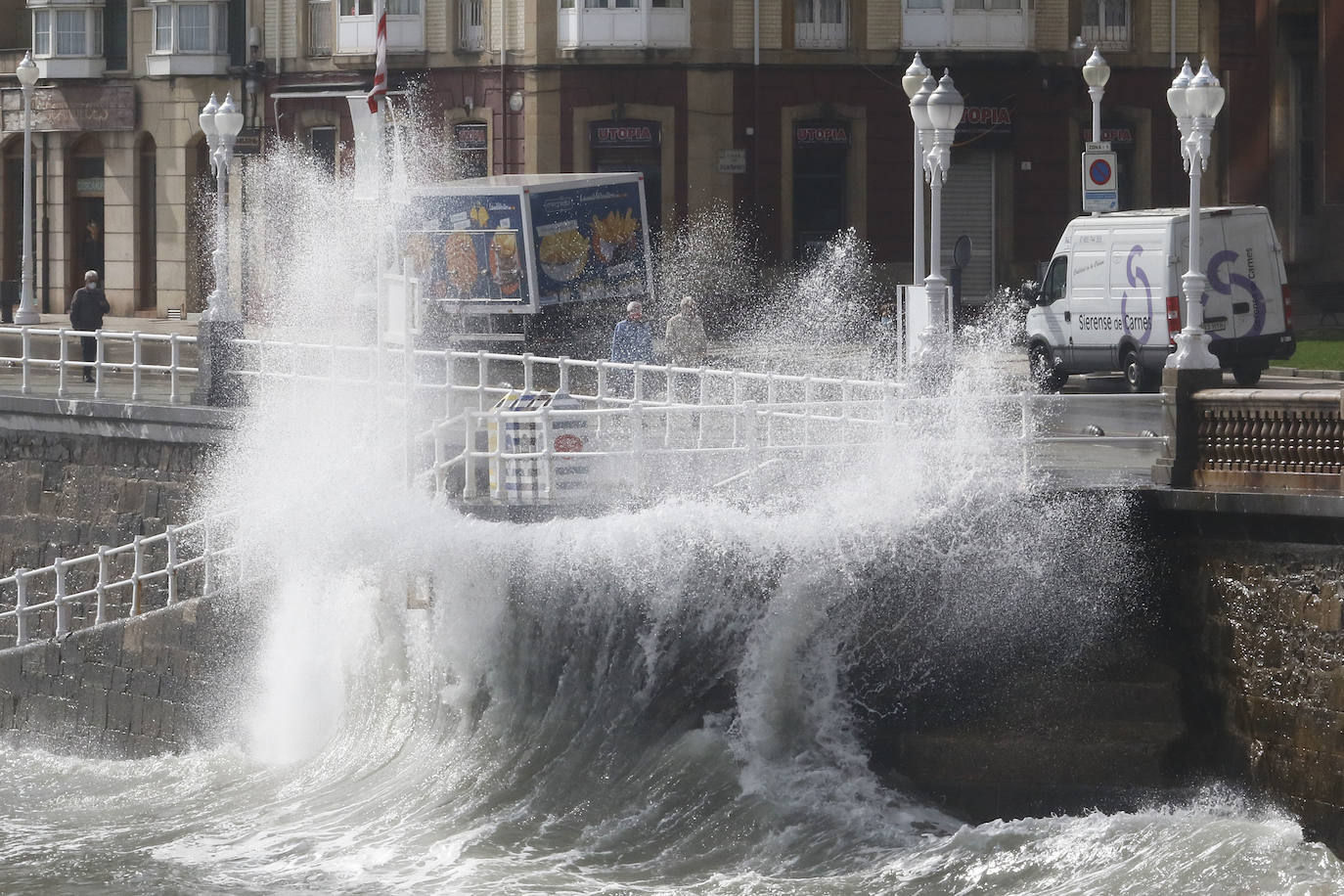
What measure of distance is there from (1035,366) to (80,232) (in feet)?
72.6

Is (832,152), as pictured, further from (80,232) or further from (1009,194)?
(80,232)

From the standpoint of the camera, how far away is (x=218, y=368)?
23.1 meters

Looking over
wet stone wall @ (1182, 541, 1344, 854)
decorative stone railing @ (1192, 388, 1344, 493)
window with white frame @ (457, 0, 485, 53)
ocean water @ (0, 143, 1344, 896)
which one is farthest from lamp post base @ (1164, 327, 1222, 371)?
window with white frame @ (457, 0, 485, 53)

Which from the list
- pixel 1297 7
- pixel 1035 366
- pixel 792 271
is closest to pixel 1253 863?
pixel 1035 366

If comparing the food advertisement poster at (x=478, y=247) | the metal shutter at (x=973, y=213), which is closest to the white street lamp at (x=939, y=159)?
the food advertisement poster at (x=478, y=247)

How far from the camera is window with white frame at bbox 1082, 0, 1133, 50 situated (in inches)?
1547

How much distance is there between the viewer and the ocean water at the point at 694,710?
16.2m

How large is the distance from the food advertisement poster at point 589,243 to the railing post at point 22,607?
10780 millimetres

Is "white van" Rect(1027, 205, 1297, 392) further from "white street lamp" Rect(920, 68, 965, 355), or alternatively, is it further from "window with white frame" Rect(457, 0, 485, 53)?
"window with white frame" Rect(457, 0, 485, 53)

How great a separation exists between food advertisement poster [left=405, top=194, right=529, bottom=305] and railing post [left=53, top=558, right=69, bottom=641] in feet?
34.2

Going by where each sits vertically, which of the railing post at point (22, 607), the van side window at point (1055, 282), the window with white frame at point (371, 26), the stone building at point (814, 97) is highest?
the window with white frame at point (371, 26)

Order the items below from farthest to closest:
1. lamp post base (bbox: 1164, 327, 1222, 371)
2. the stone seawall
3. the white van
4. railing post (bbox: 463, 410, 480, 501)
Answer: the white van < the stone seawall < railing post (bbox: 463, 410, 480, 501) < lamp post base (bbox: 1164, 327, 1222, 371)

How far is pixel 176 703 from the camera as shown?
2202 cm

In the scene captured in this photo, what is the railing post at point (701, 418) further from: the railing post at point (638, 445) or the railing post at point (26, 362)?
the railing post at point (26, 362)
